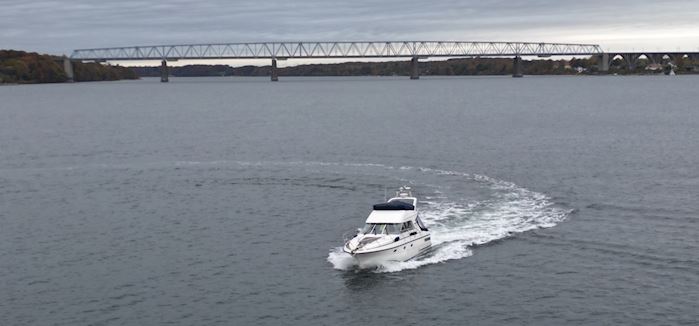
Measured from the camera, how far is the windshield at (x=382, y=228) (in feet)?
175

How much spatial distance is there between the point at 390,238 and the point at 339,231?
8336 millimetres

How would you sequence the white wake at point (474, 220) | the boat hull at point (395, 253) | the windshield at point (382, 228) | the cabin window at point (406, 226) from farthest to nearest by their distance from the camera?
the cabin window at point (406, 226) < the windshield at point (382, 228) < the white wake at point (474, 220) < the boat hull at point (395, 253)

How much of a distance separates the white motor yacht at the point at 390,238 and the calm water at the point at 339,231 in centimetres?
90

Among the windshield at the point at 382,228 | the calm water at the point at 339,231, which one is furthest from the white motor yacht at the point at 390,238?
the calm water at the point at 339,231

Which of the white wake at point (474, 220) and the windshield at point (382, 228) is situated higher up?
the windshield at point (382, 228)

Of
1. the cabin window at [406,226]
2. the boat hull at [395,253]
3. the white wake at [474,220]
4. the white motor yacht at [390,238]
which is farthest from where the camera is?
the cabin window at [406,226]

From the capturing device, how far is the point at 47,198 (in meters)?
72.6

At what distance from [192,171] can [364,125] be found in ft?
192

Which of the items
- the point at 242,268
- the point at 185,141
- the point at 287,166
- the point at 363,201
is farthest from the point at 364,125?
the point at 242,268

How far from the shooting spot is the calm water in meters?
43.8

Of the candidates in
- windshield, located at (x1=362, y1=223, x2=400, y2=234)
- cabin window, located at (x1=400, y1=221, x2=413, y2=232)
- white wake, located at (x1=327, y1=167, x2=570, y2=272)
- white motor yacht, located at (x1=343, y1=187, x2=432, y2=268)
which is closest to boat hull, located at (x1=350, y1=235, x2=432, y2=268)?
white motor yacht, located at (x1=343, y1=187, x2=432, y2=268)

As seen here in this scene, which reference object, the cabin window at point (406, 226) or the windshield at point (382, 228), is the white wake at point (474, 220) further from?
the windshield at point (382, 228)

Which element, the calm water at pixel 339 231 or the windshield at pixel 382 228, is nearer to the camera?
the calm water at pixel 339 231

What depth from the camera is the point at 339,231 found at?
→ 59.5m
